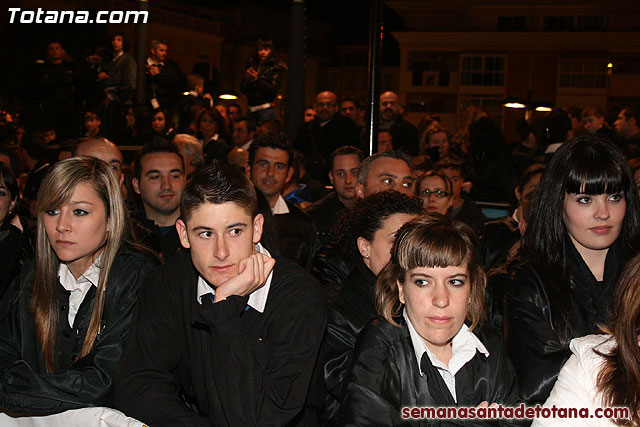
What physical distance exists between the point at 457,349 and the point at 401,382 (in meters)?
0.28

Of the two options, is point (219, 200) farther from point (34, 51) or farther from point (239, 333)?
point (34, 51)

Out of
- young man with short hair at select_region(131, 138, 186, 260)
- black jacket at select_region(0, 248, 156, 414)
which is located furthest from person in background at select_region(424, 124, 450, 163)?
black jacket at select_region(0, 248, 156, 414)

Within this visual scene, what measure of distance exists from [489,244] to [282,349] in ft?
8.68

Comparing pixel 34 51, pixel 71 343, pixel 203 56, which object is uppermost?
pixel 203 56

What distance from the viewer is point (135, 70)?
11836 millimetres

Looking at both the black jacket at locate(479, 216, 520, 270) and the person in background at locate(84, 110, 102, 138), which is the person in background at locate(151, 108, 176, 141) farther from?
the black jacket at locate(479, 216, 520, 270)

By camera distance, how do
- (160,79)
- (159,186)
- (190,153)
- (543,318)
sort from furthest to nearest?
(160,79)
(190,153)
(159,186)
(543,318)

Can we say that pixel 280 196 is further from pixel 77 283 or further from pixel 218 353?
pixel 218 353

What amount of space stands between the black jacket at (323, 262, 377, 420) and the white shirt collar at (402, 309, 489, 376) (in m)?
0.52

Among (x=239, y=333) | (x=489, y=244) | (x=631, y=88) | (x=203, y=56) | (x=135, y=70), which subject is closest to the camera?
(x=239, y=333)

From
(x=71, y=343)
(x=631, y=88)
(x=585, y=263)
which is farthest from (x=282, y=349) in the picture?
(x=631, y=88)

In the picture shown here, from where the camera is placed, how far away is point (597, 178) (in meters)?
3.22

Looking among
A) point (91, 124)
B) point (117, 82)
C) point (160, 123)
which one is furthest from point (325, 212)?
point (117, 82)

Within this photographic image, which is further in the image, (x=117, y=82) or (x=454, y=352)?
(x=117, y=82)
